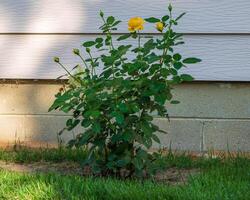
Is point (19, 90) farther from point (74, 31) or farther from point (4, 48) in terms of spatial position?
Answer: point (74, 31)

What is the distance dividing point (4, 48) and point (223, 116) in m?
1.95

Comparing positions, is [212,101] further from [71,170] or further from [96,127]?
[96,127]

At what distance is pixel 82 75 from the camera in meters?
4.06

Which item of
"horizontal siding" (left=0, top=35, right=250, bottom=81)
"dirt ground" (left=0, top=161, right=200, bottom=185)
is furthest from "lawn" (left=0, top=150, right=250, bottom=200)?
"horizontal siding" (left=0, top=35, right=250, bottom=81)

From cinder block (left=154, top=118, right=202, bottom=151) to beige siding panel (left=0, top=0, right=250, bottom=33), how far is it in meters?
0.75

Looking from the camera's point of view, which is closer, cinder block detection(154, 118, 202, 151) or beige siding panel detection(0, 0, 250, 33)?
beige siding panel detection(0, 0, 250, 33)

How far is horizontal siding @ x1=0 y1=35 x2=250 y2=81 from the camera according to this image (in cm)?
500

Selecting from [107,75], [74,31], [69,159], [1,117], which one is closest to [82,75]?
[107,75]

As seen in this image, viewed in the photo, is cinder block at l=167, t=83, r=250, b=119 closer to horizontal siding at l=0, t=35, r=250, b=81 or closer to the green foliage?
horizontal siding at l=0, t=35, r=250, b=81

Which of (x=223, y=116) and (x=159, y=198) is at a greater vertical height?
(x=223, y=116)

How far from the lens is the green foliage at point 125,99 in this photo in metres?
3.71

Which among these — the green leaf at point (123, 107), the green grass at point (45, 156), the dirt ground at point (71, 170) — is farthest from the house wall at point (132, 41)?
the green leaf at point (123, 107)

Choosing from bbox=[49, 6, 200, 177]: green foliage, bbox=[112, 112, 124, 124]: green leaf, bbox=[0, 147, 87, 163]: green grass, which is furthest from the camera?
bbox=[0, 147, 87, 163]: green grass

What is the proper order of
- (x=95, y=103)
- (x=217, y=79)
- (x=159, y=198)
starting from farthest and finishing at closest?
(x=217, y=79) → (x=95, y=103) → (x=159, y=198)
